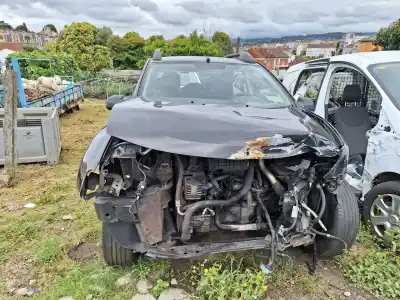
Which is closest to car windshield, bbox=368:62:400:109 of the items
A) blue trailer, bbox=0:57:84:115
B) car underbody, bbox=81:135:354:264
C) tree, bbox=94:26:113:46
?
car underbody, bbox=81:135:354:264

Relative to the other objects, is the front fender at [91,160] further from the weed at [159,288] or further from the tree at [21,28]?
the tree at [21,28]

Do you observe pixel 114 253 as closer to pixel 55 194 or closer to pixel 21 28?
pixel 55 194

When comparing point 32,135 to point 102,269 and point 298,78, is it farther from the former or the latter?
point 298,78

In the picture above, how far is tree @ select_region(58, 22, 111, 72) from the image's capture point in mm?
25844

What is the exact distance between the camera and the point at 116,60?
30766 mm

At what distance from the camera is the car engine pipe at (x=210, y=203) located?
231 centimetres

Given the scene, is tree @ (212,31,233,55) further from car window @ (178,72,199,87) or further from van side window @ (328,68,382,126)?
car window @ (178,72,199,87)

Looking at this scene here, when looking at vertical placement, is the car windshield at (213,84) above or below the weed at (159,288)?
above

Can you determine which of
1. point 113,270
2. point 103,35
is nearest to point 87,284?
point 113,270

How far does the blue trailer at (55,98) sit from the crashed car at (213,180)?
5.65 m

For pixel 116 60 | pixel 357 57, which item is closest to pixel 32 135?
pixel 357 57

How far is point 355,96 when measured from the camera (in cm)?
418

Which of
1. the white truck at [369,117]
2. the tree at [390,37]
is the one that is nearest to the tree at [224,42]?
the tree at [390,37]

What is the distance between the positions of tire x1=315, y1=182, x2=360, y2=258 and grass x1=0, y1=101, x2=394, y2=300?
224mm
